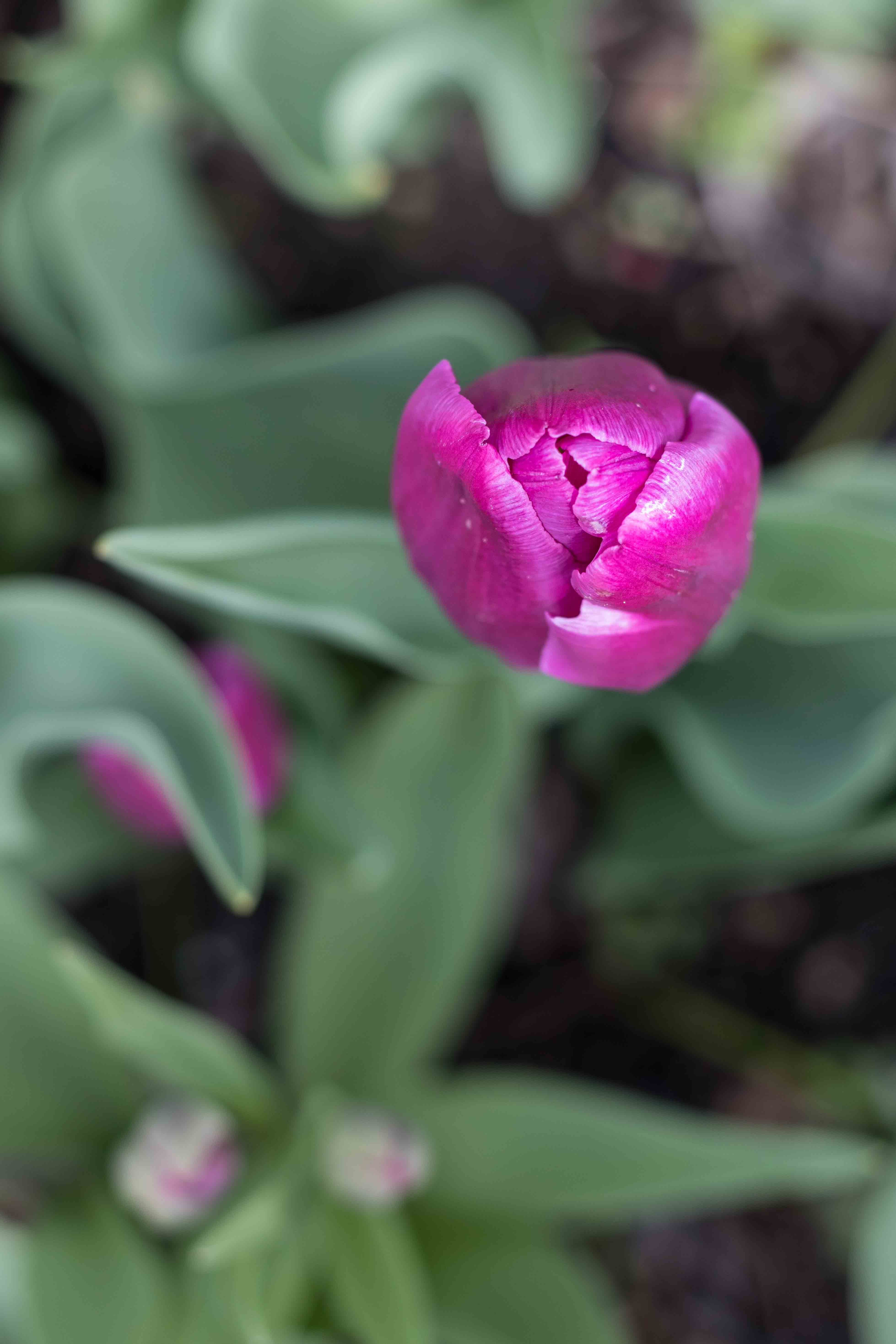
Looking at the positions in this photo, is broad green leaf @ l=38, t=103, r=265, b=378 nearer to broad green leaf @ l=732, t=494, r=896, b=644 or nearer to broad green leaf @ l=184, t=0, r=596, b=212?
broad green leaf @ l=184, t=0, r=596, b=212

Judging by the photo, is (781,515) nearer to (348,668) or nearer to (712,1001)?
(348,668)

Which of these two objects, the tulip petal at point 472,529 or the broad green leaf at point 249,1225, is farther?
the broad green leaf at point 249,1225

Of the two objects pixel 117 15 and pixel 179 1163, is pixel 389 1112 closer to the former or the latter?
pixel 179 1163

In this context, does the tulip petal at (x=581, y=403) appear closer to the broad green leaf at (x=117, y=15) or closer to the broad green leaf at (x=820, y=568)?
the broad green leaf at (x=820, y=568)

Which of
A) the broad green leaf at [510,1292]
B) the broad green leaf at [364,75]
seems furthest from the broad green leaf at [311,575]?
the broad green leaf at [510,1292]

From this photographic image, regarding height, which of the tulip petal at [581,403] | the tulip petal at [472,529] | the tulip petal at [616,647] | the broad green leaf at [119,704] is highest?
the tulip petal at [581,403]

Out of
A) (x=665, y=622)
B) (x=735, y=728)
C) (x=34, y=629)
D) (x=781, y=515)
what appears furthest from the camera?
(x=735, y=728)

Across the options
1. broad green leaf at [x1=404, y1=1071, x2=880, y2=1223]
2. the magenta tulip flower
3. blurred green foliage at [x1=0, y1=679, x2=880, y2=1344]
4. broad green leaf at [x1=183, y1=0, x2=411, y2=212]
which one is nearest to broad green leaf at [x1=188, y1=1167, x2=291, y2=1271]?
blurred green foliage at [x1=0, y1=679, x2=880, y2=1344]

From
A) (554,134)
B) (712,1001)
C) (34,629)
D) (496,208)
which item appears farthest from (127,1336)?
(496,208)
